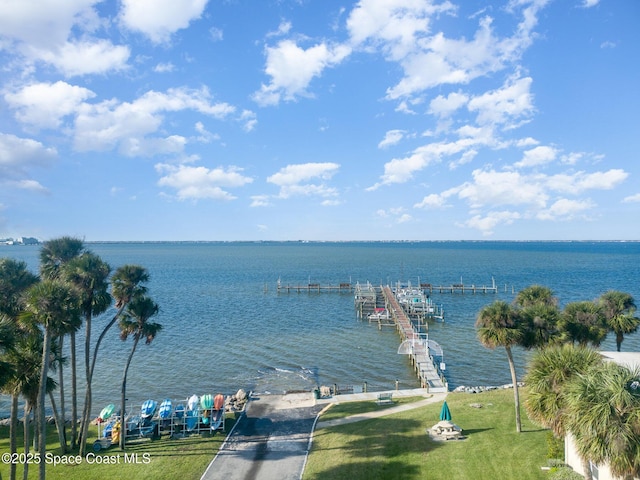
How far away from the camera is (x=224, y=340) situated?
48.5 m

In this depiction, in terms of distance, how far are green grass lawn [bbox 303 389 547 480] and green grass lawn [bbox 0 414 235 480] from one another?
5415 millimetres

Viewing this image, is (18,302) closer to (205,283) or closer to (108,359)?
(108,359)

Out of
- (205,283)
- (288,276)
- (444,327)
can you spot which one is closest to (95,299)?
(444,327)

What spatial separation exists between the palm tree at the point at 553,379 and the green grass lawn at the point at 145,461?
1411 centimetres

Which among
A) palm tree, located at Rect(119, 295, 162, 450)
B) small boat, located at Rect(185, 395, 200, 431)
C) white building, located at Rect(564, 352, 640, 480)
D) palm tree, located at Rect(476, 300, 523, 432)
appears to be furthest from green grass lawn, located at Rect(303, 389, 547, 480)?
palm tree, located at Rect(119, 295, 162, 450)

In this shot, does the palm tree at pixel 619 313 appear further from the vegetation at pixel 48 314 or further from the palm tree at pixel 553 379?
the vegetation at pixel 48 314

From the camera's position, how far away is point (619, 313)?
26.0 meters

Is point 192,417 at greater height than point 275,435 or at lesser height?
greater

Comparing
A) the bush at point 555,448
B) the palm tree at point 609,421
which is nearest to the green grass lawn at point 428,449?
the bush at point 555,448

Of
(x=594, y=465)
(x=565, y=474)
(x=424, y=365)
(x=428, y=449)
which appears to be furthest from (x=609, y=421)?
(x=424, y=365)

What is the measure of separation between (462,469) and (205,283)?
315ft

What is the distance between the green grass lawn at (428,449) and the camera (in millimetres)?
17094

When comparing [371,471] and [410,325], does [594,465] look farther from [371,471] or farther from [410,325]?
[410,325]

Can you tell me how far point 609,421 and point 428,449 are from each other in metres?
9.74
